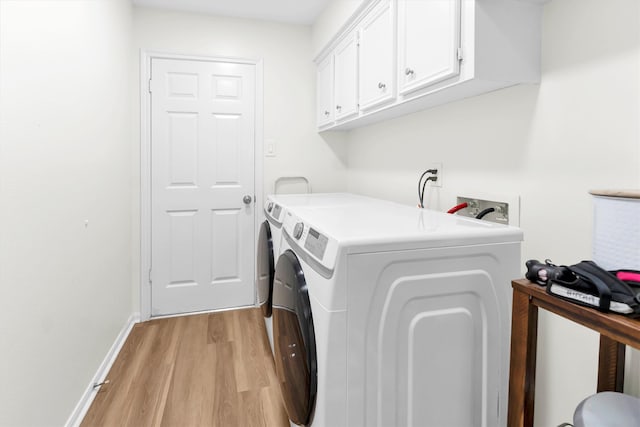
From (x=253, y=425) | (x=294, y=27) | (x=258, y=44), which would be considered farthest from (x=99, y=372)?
(x=294, y=27)

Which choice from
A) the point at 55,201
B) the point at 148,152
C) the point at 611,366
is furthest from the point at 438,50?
the point at 148,152

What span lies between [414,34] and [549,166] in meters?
0.72

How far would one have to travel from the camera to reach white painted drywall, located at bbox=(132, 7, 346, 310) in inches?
103

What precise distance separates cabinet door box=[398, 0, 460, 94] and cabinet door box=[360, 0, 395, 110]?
0.26ft

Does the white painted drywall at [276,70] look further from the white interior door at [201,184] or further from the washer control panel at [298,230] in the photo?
the washer control panel at [298,230]

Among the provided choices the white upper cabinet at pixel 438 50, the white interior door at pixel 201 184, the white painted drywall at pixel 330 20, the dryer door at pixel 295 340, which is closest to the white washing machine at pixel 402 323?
the dryer door at pixel 295 340

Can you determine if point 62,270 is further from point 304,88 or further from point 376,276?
point 304,88

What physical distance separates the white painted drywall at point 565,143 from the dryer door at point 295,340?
0.83m

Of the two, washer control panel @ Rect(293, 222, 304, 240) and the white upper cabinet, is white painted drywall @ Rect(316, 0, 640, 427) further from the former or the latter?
washer control panel @ Rect(293, 222, 304, 240)

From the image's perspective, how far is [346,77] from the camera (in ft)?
7.20

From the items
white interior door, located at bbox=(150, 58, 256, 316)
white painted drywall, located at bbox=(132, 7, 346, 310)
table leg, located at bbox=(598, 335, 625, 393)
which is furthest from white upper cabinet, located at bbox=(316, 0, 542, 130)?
white interior door, located at bbox=(150, 58, 256, 316)

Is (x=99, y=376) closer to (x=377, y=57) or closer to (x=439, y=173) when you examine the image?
(x=439, y=173)

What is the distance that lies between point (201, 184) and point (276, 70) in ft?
3.58

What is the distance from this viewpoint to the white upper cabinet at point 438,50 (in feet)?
3.78
